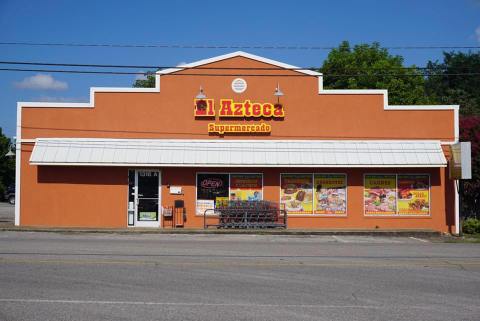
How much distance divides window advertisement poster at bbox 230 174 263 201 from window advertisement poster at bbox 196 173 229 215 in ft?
0.94

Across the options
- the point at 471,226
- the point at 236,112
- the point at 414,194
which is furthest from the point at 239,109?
the point at 471,226

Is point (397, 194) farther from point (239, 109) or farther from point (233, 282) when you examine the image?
point (233, 282)

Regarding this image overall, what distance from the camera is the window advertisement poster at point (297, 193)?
23.8 m

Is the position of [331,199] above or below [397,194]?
below

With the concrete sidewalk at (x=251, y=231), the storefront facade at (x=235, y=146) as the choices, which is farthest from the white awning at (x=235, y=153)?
the concrete sidewalk at (x=251, y=231)

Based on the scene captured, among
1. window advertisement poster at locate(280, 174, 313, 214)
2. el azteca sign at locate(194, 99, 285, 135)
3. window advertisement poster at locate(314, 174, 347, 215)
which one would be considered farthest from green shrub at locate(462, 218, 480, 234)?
el azteca sign at locate(194, 99, 285, 135)

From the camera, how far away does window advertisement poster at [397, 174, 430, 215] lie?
23.8 meters

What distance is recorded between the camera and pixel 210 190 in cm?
2388

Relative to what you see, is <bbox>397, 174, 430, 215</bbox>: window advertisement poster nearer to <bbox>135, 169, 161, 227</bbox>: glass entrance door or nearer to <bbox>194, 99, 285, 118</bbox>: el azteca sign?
<bbox>194, 99, 285, 118</bbox>: el azteca sign

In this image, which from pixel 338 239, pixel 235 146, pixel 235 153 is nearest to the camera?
pixel 338 239

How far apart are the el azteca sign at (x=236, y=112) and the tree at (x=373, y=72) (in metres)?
24.0

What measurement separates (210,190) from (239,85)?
4505mm

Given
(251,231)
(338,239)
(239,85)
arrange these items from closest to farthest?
(338,239)
(251,231)
(239,85)

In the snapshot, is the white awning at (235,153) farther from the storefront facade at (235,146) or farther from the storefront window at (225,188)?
the storefront window at (225,188)
